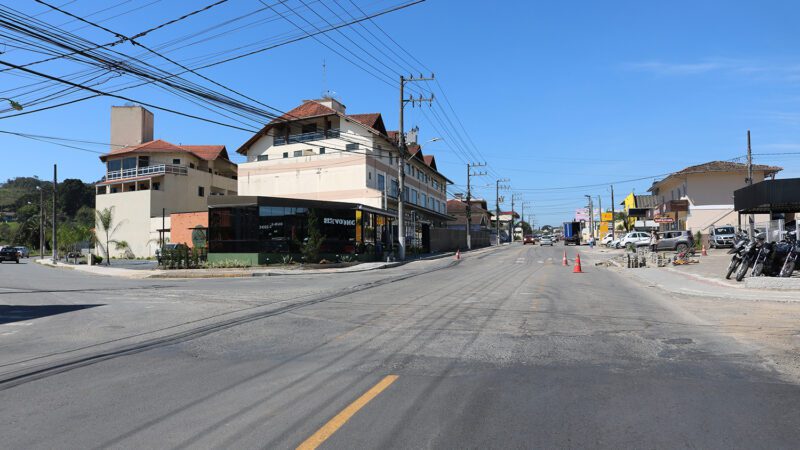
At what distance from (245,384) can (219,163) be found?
68073mm

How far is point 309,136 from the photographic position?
50.8 meters

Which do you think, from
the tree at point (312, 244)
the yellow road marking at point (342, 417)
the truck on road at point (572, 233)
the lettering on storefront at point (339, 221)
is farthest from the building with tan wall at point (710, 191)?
the yellow road marking at point (342, 417)

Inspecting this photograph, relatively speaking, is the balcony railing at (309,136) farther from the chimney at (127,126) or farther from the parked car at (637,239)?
the parked car at (637,239)

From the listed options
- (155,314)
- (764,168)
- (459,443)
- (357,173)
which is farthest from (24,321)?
(764,168)

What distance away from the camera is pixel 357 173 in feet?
158

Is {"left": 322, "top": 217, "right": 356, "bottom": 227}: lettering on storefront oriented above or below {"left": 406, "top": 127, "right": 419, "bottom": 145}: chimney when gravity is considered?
below

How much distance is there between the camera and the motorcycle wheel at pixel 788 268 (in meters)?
15.6

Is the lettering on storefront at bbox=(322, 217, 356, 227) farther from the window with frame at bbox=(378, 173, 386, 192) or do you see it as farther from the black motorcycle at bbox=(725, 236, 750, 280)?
the black motorcycle at bbox=(725, 236, 750, 280)

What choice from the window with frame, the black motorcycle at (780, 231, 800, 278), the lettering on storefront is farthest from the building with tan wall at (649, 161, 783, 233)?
the black motorcycle at (780, 231, 800, 278)

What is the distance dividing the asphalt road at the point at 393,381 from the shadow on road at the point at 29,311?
0.55 m

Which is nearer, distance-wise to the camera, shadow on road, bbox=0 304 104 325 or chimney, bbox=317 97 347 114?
shadow on road, bbox=0 304 104 325

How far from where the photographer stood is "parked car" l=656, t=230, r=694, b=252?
1556 inches

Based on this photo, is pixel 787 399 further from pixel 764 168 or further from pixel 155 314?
pixel 764 168

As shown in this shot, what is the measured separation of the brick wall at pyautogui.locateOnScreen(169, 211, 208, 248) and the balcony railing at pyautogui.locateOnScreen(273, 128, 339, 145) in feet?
32.9
